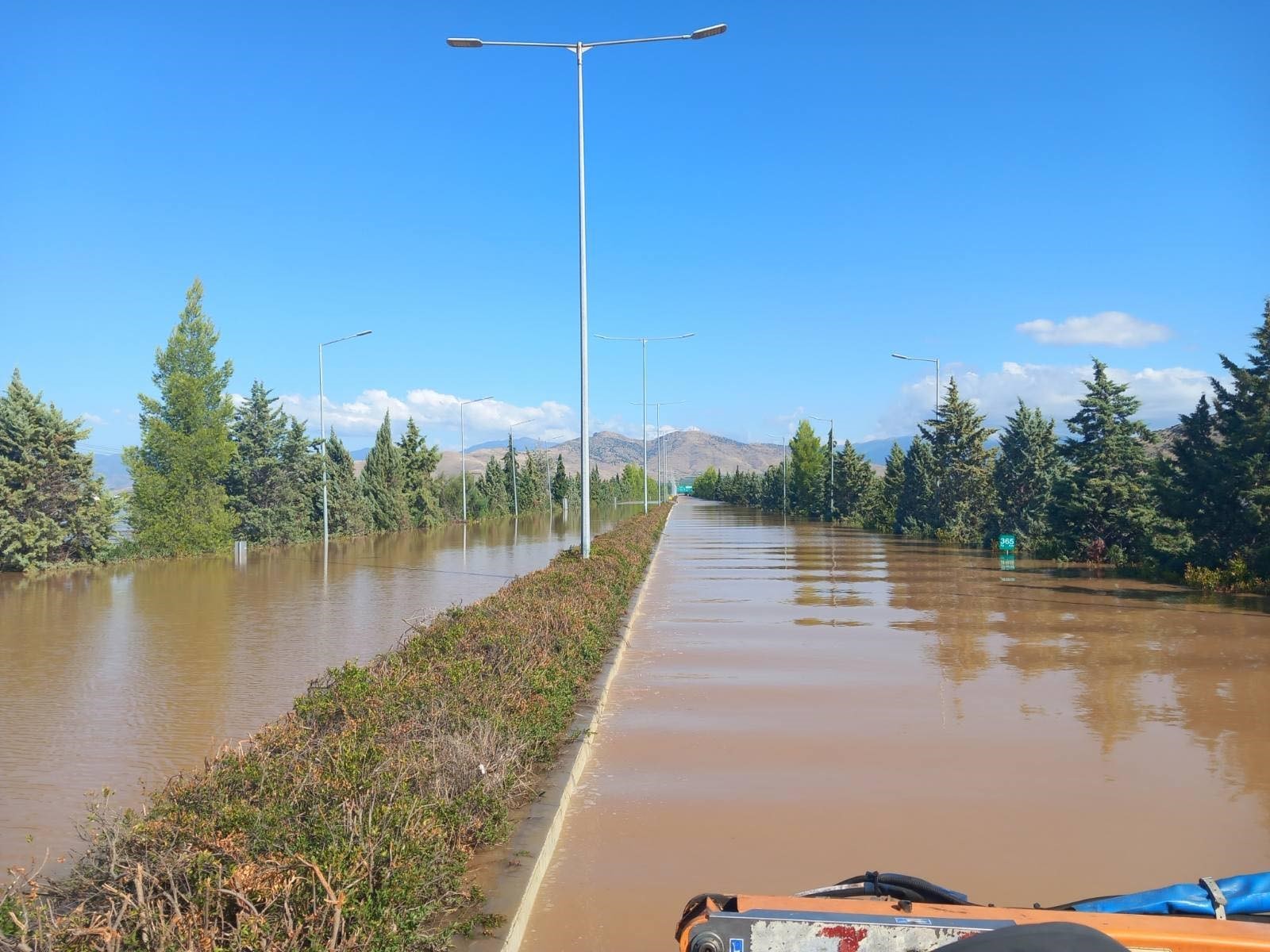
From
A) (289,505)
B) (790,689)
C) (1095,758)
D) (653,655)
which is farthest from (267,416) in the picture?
(1095,758)

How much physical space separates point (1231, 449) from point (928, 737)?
13456 millimetres

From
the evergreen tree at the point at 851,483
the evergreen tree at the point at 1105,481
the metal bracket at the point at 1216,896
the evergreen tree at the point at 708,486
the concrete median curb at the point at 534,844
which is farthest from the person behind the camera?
the evergreen tree at the point at 708,486

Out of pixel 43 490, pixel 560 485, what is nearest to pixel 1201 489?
pixel 43 490

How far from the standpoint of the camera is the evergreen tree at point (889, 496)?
45.4 metres

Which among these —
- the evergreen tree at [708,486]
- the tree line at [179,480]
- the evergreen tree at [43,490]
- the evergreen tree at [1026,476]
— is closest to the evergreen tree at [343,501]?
the tree line at [179,480]

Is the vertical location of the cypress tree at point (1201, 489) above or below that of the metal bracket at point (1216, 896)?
above

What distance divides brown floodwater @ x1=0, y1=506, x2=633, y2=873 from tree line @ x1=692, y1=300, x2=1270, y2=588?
1382 centimetres

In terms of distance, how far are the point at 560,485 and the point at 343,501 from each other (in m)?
47.3

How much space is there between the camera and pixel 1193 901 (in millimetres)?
3158

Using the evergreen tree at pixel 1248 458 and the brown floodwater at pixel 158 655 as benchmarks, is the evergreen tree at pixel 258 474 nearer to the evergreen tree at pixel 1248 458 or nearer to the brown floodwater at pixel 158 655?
the brown floodwater at pixel 158 655

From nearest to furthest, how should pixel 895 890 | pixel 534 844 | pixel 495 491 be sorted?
pixel 895 890
pixel 534 844
pixel 495 491

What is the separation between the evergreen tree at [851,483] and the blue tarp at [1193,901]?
49.2 meters

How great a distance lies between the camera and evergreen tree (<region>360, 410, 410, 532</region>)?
53.7 m

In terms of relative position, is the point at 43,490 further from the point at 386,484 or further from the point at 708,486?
the point at 708,486
